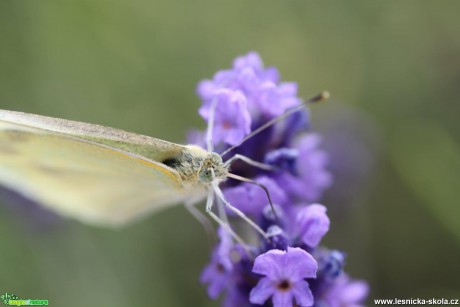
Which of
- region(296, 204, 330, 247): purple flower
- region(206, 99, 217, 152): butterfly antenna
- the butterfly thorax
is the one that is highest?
region(206, 99, 217, 152): butterfly antenna

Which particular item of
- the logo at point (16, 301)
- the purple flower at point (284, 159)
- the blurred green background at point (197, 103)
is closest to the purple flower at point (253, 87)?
the purple flower at point (284, 159)

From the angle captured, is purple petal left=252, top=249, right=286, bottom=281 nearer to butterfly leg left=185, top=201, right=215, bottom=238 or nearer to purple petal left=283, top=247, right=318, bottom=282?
purple petal left=283, top=247, right=318, bottom=282

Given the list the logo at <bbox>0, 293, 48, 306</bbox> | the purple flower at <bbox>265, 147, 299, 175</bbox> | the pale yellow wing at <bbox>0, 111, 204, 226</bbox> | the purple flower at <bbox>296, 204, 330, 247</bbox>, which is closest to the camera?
the purple flower at <bbox>296, 204, 330, 247</bbox>

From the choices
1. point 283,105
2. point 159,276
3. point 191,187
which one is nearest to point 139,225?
point 159,276

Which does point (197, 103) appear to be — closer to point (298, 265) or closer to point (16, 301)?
point (16, 301)

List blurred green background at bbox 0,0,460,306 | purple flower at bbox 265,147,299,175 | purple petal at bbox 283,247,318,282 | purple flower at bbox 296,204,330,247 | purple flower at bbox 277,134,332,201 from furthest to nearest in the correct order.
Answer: blurred green background at bbox 0,0,460,306 → purple flower at bbox 277,134,332,201 → purple flower at bbox 265,147,299,175 → purple flower at bbox 296,204,330,247 → purple petal at bbox 283,247,318,282

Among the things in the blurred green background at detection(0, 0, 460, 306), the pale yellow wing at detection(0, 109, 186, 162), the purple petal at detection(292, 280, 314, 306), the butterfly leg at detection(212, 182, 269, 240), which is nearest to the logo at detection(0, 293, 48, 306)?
the blurred green background at detection(0, 0, 460, 306)

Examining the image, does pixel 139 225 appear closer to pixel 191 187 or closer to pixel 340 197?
pixel 340 197
